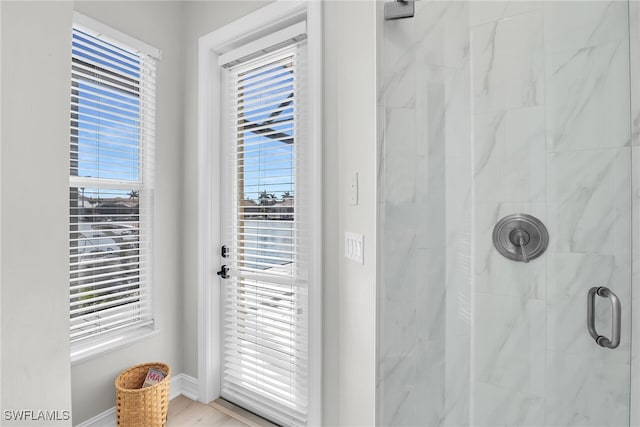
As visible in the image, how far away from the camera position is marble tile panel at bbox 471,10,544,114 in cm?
71

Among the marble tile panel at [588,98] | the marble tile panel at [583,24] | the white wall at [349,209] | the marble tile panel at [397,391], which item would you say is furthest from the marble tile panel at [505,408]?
the marble tile panel at [583,24]

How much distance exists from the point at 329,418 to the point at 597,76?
1.55 metres

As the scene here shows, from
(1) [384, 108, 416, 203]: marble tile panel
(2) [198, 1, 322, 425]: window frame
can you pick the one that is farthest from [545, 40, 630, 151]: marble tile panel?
(2) [198, 1, 322, 425]: window frame

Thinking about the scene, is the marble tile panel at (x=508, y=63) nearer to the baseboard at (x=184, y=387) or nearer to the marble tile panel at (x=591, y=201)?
the marble tile panel at (x=591, y=201)

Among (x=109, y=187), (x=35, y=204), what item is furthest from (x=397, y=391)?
(x=109, y=187)

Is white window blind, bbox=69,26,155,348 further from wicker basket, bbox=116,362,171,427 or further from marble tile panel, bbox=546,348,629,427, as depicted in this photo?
marble tile panel, bbox=546,348,629,427

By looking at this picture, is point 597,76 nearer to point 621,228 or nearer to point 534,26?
point 534,26

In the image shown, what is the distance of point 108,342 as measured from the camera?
1.68 metres

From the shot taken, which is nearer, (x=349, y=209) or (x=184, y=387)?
(x=349, y=209)

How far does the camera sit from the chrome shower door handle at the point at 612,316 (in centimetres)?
69

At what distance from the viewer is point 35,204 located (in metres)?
0.97

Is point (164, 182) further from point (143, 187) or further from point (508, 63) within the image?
point (508, 63)

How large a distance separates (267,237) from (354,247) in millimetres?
700

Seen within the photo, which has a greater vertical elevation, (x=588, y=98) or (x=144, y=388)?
(x=588, y=98)
